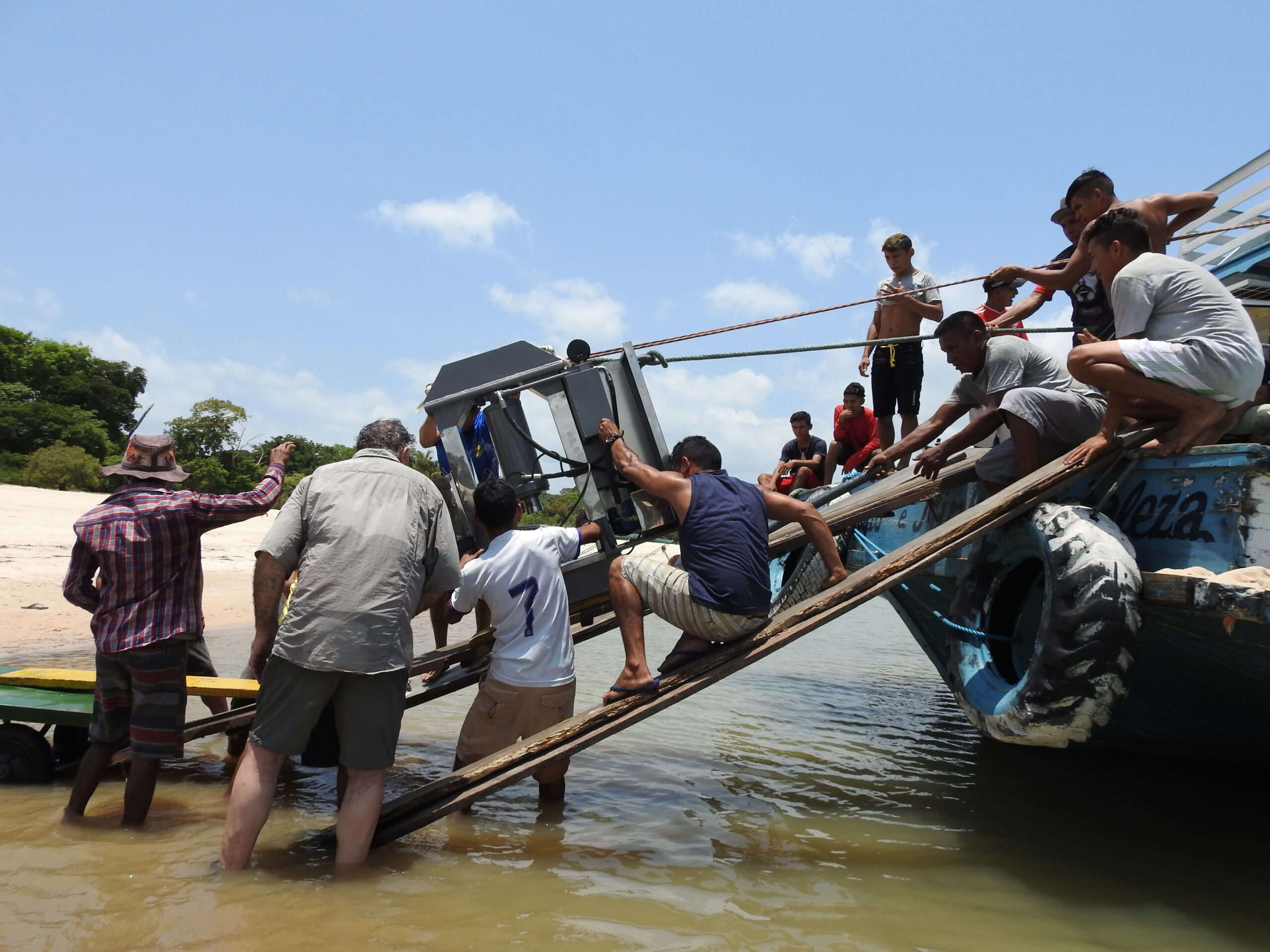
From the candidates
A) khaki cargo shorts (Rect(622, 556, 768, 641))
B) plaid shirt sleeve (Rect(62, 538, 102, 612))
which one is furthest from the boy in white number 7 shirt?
plaid shirt sleeve (Rect(62, 538, 102, 612))

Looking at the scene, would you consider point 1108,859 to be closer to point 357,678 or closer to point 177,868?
point 357,678

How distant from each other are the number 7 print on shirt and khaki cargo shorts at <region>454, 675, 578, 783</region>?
10.8 inches

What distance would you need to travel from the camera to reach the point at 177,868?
11.6 feet

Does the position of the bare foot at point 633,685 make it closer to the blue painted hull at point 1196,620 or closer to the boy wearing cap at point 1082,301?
the blue painted hull at point 1196,620

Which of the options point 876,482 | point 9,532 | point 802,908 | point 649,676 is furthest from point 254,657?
point 9,532

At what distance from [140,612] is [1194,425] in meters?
4.66

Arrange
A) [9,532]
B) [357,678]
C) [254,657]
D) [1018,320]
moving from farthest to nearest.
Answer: [9,532] → [1018,320] → [254,657] → [357,678]

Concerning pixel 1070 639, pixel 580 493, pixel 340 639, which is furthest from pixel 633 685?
pixel 1070 639

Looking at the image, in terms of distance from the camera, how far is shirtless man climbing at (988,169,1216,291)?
16.6 feet

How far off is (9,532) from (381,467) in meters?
14.6

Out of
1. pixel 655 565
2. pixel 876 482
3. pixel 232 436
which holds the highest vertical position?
pixel 232 436

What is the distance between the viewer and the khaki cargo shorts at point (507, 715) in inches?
166

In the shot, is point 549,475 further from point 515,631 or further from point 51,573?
point 51,573

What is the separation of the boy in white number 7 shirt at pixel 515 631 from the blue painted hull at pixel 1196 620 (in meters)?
2.12
